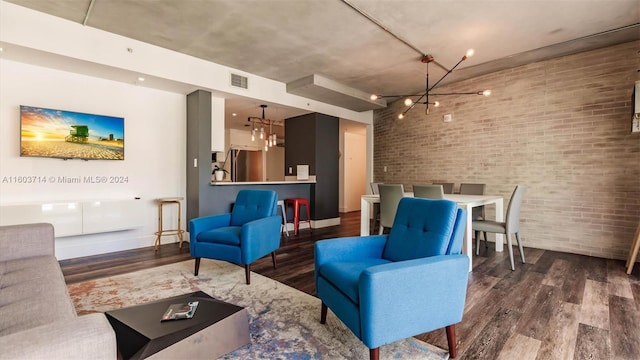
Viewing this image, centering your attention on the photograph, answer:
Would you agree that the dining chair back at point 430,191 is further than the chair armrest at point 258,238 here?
Yes

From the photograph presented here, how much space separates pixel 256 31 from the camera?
3424 millimetres

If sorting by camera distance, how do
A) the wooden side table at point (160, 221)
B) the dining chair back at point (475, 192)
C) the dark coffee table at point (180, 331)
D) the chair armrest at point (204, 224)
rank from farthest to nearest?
the dining chair back at point (475, 192)
the wooden side table at point (160, 221)
the chair armrest at point (204, 224)
the dark coffee table at point (180, 331)

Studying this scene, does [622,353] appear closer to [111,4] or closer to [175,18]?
[175,18]

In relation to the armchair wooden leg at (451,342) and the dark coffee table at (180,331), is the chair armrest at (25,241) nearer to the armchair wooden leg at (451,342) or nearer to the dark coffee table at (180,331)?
the dark coffee table at (180,331)

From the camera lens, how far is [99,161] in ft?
13.0

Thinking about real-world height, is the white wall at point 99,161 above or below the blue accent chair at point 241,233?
above

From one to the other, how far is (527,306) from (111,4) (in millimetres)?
4675

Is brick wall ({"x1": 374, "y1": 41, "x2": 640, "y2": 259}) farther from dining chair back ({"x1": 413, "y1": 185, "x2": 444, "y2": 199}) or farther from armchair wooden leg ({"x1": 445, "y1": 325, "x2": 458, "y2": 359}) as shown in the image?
armchair wooden leg ({"x1": 445, "y1": 325, "x2": 458, "y2": 359})

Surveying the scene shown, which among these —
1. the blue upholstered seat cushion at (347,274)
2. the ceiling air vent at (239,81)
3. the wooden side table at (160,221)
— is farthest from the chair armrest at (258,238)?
the ceiling air vent at (239,81)

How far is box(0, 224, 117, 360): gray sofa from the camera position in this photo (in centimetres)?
68

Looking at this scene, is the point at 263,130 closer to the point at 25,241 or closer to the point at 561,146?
the point at 25,241

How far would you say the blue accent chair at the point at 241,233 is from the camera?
279 centimetres

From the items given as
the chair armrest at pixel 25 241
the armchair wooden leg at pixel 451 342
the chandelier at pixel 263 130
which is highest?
the chandelier at pixel 263 130

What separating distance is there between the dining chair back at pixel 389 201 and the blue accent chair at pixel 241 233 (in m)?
1.47
